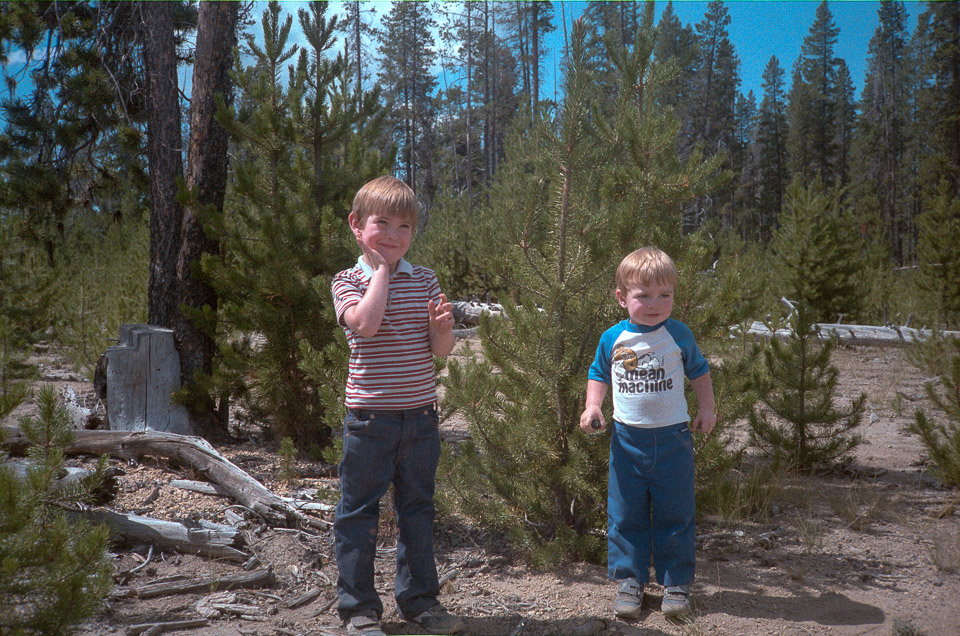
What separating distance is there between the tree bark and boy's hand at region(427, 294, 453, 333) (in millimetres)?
3153

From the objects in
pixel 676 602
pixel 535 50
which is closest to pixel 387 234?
pixel 676 602

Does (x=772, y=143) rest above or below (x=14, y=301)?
above

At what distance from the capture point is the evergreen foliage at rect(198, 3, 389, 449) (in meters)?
4.57

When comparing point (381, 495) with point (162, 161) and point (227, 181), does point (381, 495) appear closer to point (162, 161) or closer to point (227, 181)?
point (162, 161)

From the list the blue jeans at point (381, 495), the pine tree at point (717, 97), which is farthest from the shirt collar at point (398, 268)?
the pine tree at point (717, 97)

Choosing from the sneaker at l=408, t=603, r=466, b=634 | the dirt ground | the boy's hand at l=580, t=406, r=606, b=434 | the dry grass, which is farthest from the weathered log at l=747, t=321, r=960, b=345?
the sneaker at l=408, t=603, r=466, b=634

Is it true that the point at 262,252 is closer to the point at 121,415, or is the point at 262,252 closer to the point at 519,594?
the point at 121,415

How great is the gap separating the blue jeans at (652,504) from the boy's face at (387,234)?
1236 millimetres

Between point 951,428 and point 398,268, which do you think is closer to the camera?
point 398,268

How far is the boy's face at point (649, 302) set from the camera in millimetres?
2576

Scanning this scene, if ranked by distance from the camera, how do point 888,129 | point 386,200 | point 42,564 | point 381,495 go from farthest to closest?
point 888,129
point 381,495
point 386,200
point 42,564

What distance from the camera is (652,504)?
2.70 meters

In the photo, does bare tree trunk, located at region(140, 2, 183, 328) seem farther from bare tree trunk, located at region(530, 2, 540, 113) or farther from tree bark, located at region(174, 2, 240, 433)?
bare tree trunk, located at region(530, 2, 540, 113)

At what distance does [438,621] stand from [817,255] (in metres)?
10.4
